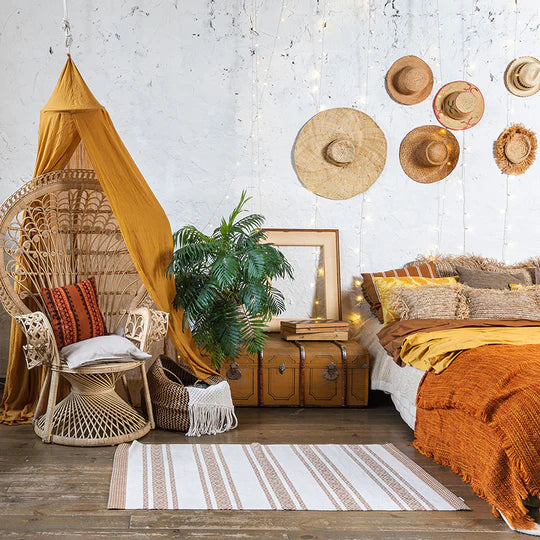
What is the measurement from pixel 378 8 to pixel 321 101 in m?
0.77

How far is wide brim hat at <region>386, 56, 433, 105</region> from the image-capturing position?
4.45m

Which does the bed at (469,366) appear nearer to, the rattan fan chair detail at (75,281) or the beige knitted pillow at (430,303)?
the beige knitted pillow at (430,303)

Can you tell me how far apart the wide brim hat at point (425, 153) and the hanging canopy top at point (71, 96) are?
2.22 m

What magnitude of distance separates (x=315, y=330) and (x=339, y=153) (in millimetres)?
1270

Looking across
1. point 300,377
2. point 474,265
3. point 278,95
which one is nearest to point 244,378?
point 300,377

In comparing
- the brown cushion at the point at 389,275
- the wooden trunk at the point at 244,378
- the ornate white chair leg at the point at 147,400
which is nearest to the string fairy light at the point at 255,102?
the brown cushion at the point at 389,275

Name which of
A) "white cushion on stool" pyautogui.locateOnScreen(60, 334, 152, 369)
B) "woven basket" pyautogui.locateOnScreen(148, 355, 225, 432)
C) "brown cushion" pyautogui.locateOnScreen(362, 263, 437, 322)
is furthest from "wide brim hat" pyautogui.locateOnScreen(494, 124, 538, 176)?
"white cushion on stool" pyautogui.locateOnScreen(60, 334, 152, 369)

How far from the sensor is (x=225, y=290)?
12.1 feet

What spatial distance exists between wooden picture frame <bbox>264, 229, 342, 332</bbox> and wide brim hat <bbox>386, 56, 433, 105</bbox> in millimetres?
1085

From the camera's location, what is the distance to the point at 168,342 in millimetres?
3963

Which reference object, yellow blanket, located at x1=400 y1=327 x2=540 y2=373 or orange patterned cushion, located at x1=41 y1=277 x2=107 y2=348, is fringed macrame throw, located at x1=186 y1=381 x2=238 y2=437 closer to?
orange patterned cushion, located at x1=41 y1=277 x2=107 y2=348

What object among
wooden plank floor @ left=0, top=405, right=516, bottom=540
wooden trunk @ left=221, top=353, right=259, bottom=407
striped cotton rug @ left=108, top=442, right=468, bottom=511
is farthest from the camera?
wooden trunk @ left=221, top=353, right=259, bottom=407

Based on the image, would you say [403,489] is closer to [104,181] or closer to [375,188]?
[104,181]

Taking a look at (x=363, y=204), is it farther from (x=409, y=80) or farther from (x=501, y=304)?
(x=501, y=304)
